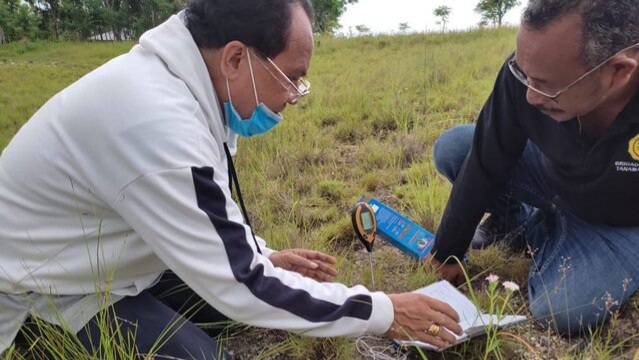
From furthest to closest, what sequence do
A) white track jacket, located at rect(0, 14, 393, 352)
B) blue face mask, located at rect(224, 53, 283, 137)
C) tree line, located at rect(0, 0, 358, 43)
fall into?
tree line, located at rect(0, 0, 358, 43), blue face mask, located at rect(224, 53, 283, 137), white track jacket, located at rect(0, 14, 393, 352)

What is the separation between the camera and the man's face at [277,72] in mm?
1688

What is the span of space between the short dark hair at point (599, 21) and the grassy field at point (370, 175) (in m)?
0.88

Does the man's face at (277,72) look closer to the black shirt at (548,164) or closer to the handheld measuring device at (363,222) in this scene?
the handheld measuring device at (363,222)

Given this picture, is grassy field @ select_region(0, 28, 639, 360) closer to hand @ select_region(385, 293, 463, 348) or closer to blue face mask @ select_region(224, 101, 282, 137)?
hand @ select_region(385, 293, 463, 348)

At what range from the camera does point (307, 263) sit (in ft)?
6.50

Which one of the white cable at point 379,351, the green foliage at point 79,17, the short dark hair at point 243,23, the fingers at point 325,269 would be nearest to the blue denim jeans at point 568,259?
the white cable at point 379,351

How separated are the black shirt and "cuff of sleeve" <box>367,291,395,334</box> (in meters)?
0.84

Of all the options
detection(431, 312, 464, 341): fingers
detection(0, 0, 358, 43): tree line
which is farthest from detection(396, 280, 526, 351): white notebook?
detection(0, 0, 358, 43): tree line

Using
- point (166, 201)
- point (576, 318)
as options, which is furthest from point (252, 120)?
point (576, 318)

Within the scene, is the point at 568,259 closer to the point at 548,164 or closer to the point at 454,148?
the point at 548,164

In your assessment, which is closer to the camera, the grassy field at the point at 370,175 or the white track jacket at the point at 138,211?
the white track jacket at the point at 138,211

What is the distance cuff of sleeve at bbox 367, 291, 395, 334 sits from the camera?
154cm

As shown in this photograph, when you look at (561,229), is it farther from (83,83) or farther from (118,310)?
(83,83)

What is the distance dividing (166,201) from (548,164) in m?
1.71
